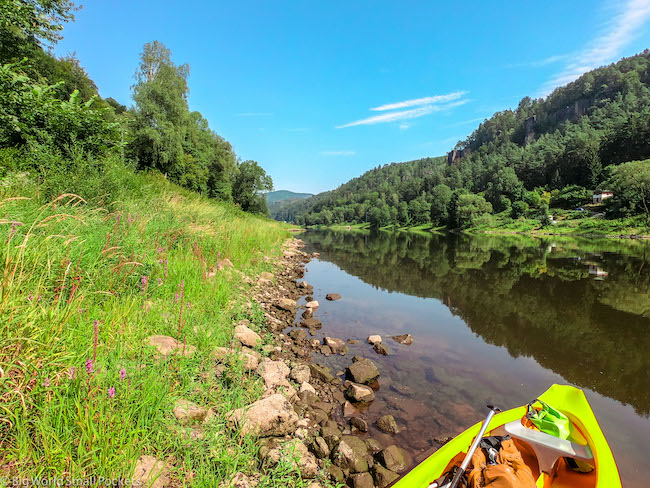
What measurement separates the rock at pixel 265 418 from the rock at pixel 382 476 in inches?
44.1

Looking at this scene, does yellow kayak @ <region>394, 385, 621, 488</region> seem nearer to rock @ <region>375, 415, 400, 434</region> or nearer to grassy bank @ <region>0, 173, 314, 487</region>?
rock @ <region>375, 415, 400, 434</region>

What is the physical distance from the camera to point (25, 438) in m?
1.97

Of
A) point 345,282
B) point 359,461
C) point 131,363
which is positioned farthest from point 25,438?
point 345,282

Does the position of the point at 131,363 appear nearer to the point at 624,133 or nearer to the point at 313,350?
the point at 313,350

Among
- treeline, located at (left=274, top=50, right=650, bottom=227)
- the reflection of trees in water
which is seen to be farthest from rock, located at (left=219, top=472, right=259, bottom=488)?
treeline, located at (left=274, top=50, right=650, bottom=227)

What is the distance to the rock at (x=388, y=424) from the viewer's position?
14.4 ft

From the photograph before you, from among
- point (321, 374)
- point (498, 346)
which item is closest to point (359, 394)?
point (321, 374)

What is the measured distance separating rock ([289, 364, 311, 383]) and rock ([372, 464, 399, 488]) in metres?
1.77

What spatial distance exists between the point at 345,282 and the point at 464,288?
635 cm

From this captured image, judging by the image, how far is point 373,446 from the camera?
3947mm

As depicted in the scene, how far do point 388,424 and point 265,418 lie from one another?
85.9 inches

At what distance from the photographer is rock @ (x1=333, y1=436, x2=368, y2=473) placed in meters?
3.42

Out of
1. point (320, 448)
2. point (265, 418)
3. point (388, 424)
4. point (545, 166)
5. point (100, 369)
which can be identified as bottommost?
point (388, 424)

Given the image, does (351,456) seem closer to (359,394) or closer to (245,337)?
(359,394)
